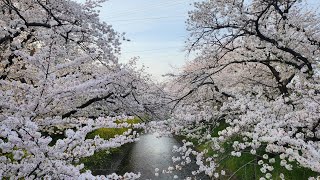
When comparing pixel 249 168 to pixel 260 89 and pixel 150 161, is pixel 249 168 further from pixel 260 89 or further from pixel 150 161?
pixel 150 161

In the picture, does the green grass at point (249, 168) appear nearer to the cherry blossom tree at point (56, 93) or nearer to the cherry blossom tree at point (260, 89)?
the cherry blossom tree at point (260, 89)

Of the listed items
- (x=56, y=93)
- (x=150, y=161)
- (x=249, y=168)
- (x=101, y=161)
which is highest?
(x=56, y=93)

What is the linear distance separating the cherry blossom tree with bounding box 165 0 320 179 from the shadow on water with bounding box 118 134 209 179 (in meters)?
3.06

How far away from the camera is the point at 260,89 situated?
38.2ft

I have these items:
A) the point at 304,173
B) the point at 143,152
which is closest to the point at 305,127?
the point at 304,173

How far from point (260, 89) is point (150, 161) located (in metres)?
8.02

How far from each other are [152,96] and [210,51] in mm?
2845

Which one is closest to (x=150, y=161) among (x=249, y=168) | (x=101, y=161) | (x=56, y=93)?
(x=101, y=161)

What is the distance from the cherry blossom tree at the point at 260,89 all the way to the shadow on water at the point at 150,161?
121 inches

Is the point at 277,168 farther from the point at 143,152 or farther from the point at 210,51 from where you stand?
the point at 143,152

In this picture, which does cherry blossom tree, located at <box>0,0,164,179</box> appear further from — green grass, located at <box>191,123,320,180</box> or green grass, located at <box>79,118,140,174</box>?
green grass, located at <box>79,118,140,174</box>

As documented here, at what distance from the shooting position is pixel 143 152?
2059 centimetres

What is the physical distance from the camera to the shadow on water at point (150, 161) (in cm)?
1430

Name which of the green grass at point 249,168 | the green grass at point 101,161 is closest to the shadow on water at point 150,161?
the green grass at point 101,161
